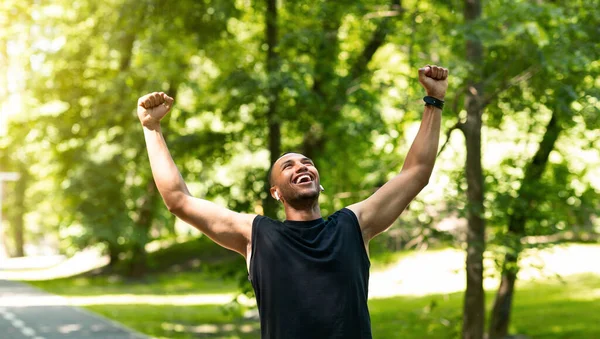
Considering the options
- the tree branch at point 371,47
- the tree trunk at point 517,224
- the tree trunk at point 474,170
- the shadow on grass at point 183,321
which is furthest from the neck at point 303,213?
the shadow on grass at point 183,321

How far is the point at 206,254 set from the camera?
38.7 metres

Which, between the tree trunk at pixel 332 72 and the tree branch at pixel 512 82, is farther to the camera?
the tree trunk at pixel 332 72

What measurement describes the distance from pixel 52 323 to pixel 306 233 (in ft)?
54.3

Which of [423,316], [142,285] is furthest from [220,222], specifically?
[142,285]

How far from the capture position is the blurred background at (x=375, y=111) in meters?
11.0

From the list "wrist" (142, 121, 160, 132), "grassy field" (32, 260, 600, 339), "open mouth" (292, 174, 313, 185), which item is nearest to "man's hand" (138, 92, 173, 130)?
"wrist" (142, 121, 160, 132)

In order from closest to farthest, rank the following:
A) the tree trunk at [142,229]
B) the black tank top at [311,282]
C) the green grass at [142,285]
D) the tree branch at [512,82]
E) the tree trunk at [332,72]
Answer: the black tank top at [311,282]
the tree branch at [512,82]
the tree trunk at [332,72]
the green grass at [142,285]
the tree trunk at [142,229]

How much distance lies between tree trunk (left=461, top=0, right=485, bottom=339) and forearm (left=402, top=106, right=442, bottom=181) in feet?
25.4

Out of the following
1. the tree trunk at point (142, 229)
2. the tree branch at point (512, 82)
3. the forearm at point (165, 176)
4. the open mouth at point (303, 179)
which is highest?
the tree trunk at point (142, 229)

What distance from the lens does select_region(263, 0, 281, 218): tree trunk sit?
43.2ft

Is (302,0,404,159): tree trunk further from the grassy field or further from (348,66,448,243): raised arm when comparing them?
(348,66,448,243): raised arm

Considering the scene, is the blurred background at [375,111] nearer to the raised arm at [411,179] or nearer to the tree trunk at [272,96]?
the tree trunk at [272,96]

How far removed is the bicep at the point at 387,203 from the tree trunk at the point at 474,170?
26.0 feet

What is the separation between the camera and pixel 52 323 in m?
18.5
